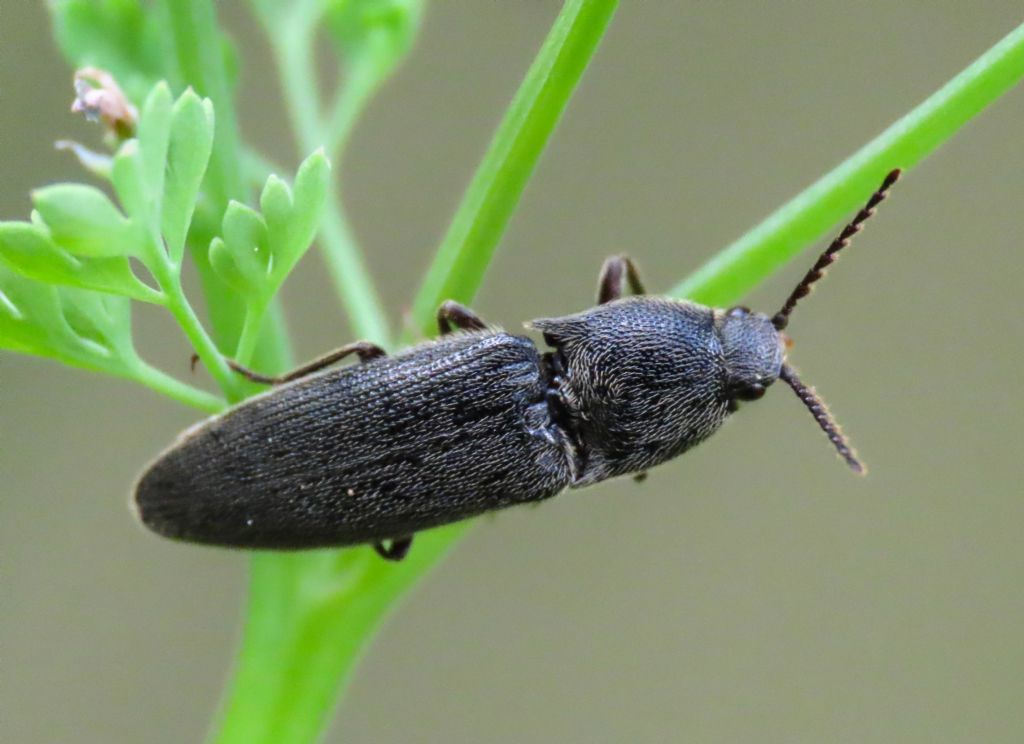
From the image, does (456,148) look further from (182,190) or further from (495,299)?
(182,190)

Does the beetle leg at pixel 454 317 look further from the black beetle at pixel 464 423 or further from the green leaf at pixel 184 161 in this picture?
the green leaf at pixel 184 161

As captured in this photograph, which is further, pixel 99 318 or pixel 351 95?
pixel 351 95

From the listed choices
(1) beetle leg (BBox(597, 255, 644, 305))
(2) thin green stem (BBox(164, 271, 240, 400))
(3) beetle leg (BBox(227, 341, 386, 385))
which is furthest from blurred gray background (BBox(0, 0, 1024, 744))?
(2) thin green stem (BBox(164, 271, 240, 400))

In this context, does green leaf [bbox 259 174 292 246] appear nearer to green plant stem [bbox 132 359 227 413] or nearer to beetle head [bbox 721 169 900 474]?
green plant stem [bbox 132 359 227 413]

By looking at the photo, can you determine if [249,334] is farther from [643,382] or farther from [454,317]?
[643,382]

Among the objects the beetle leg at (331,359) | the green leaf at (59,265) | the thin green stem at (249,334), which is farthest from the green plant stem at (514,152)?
the green leaf at (59,265)

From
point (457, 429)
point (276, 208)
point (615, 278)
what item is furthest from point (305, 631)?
point (615, 278)
